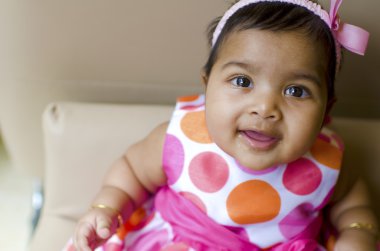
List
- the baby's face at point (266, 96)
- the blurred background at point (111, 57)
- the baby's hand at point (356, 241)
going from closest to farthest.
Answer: the baby's face at point (266, 96) → the baby's hand at point (356, 241) → the blurred background at point (111, 57)

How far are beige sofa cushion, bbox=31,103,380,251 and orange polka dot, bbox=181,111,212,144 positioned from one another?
144mm

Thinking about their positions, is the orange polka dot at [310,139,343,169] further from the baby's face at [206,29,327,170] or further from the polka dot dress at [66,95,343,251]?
the baby's face at [206,29,327,170]

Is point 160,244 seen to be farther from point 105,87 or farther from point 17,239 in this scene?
point 17,239

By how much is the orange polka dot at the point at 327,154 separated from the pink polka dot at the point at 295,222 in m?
0.08

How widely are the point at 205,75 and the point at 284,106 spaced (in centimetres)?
16

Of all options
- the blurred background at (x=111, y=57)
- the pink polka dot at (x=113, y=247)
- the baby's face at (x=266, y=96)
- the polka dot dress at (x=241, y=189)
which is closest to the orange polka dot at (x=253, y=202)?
the polka dot dress at (x=241, y=189)

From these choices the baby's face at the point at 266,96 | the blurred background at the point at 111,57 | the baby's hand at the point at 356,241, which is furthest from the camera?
the blurred background at the point at 111,57

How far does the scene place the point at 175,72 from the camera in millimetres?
1038

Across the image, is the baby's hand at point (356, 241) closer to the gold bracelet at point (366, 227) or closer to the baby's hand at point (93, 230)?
the gold bracelet at point (366, 227)

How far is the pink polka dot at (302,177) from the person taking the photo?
85 cm

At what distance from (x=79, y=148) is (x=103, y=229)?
0.27 meters

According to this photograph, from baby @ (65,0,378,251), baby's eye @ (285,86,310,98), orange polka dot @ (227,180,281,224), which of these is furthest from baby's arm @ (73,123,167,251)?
baby's eye @ (285,86,310,98)

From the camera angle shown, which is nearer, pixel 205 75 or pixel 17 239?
pixel 205 75

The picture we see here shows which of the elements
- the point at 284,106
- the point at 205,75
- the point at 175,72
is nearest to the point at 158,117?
the point at 175,72
